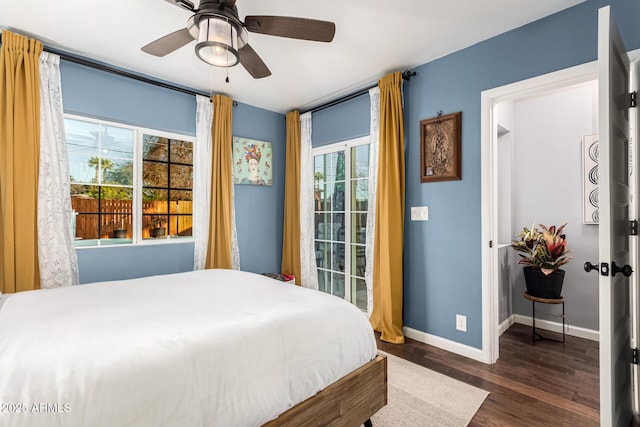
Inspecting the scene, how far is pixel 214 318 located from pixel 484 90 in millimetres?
2588

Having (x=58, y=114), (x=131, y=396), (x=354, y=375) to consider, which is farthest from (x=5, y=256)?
(x=354, y=375)

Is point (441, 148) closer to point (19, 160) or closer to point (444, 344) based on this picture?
point (444, 344)

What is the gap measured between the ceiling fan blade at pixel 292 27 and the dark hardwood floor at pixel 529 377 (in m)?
2.41

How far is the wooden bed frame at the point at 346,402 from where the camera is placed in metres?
1.24

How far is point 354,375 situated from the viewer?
4.86ft

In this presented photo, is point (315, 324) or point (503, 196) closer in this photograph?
point (315, 324)

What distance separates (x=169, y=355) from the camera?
104 centimetres

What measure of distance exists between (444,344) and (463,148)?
68.7 inches

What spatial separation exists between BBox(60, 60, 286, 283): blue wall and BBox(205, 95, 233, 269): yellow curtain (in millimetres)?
233

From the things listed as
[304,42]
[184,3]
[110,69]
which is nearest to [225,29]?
[184,3]

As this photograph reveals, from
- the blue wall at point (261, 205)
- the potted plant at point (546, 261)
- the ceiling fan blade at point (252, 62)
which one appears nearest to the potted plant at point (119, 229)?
the blue wall at point (261, 205)

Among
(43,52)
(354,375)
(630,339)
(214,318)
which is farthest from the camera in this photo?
(43,52)

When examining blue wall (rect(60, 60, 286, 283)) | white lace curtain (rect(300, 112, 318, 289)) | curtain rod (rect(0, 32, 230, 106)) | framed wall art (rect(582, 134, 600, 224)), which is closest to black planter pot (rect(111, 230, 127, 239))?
blue wall (rect(60, 60, 286, 283))

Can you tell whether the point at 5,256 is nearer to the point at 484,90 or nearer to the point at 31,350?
the point at 31,350
